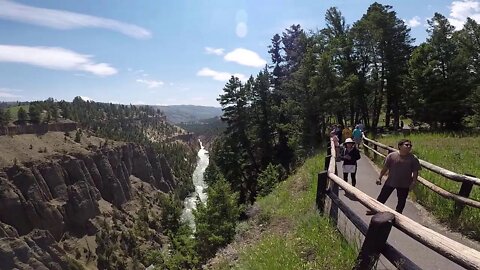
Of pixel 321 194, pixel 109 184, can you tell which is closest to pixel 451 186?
pixel 321 194

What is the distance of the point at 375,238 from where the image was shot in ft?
13.1

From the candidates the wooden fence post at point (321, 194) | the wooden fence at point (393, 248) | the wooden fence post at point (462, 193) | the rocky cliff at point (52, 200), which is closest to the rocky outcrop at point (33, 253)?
the rocky cliff at point (52, 200)

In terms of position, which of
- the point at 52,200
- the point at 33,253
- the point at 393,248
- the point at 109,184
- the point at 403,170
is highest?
the point at 403,170

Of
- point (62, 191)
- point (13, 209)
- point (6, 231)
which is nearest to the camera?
point (6, 231)

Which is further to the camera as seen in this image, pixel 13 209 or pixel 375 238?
pixel 13 209

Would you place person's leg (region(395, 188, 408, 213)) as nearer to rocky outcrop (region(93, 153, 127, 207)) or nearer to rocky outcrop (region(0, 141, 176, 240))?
rocky outcrop (region(0, 141, 176, 240))

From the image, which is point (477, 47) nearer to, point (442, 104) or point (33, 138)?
point (442, 104)

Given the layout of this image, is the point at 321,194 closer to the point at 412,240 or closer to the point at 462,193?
the point at 412,240

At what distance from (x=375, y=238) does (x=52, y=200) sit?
10463 cm

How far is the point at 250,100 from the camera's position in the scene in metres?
46.2

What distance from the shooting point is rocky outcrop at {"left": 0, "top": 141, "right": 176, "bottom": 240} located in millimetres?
82188

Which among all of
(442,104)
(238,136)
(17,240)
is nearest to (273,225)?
(442,104)

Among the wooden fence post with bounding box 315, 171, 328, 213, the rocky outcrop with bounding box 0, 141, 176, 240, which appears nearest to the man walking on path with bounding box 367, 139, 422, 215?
the wooden fence post with bounding box 315, 171, 328, 213

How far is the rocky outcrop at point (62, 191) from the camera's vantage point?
82188mm
